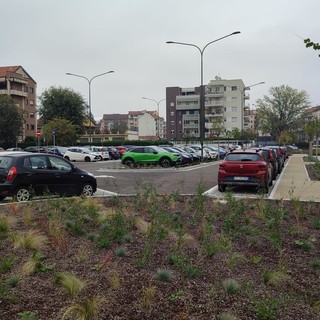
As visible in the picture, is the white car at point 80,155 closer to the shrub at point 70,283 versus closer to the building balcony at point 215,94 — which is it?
the shrub at point 70,283

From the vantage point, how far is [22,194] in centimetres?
1134

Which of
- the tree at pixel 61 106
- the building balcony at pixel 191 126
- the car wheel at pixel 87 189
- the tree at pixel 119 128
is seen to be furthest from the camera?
the tree at pixel 119 128

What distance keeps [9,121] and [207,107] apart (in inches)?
2559

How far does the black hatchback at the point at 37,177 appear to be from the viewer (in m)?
11.2

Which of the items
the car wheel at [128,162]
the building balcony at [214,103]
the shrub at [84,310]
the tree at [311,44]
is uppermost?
the building balcony at [214,103]

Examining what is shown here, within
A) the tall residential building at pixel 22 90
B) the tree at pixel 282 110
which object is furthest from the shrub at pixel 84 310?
the tree at pixel 282 110

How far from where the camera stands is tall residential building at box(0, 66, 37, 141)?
253ft

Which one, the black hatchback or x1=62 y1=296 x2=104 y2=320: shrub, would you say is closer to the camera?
x1=62 y1=296 x2=104 y2=320: shrub

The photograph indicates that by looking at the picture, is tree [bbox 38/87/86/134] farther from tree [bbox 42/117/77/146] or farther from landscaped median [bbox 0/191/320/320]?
landscaped median [bbox 0/191/320/320]

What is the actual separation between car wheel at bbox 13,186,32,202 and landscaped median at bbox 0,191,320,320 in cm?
322

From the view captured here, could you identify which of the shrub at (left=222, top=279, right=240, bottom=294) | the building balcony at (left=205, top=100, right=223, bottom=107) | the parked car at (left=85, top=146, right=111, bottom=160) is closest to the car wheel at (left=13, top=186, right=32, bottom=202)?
the shrub at (left=222, top=279, right=240, bottom=294)

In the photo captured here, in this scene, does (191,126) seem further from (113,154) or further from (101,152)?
(101,152)

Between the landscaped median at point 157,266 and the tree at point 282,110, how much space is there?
8802 centimetres

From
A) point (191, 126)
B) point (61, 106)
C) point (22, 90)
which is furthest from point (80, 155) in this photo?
point (191, 126)
